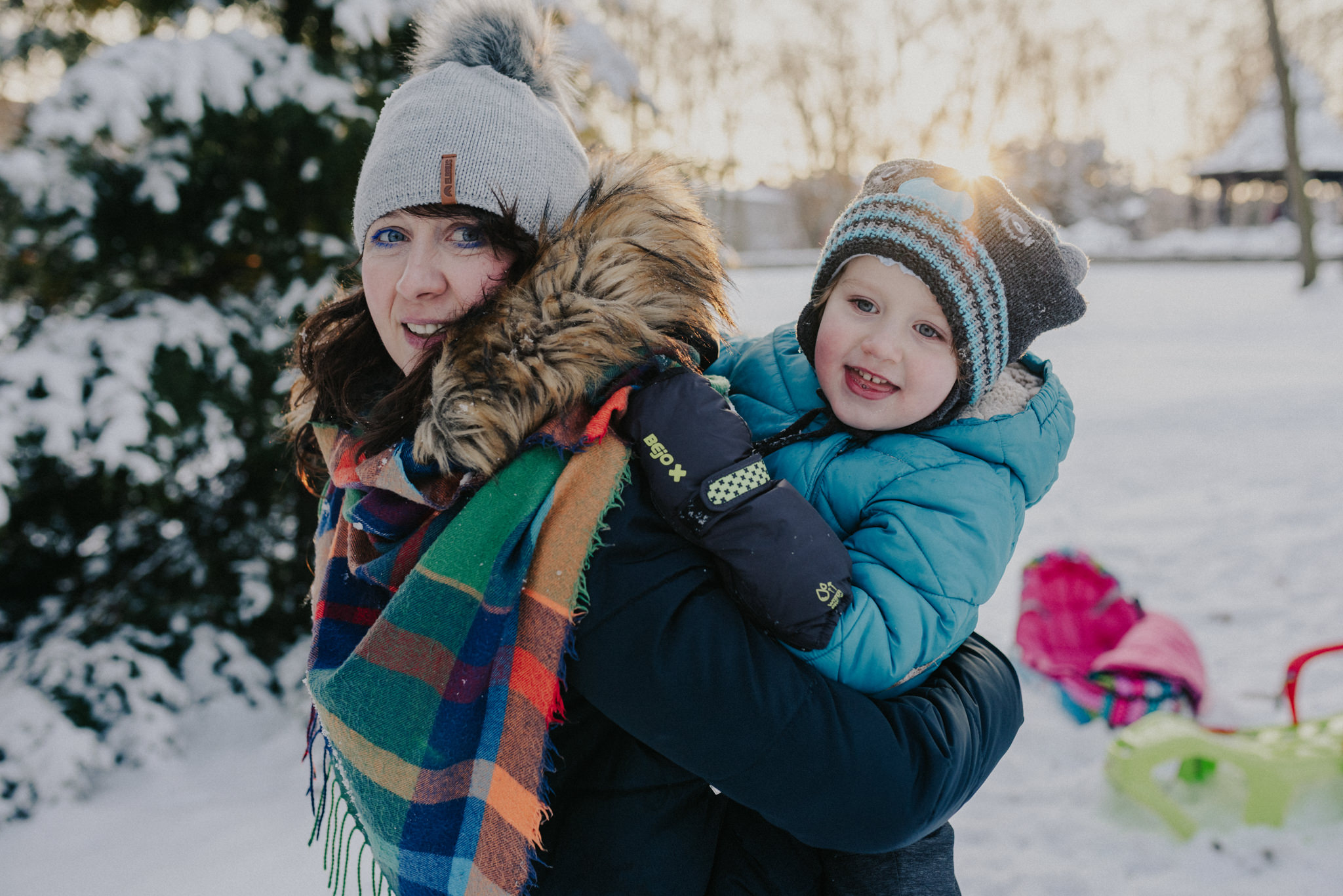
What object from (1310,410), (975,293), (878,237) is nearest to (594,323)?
(878,237)

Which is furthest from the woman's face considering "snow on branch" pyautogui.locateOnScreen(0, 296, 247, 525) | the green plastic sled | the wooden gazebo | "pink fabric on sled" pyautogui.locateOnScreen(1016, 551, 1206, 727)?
the wooden gazebo

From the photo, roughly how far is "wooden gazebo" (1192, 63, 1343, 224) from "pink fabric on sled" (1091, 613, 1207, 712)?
93.4ft

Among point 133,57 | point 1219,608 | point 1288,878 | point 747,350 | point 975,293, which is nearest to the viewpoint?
point 975,293

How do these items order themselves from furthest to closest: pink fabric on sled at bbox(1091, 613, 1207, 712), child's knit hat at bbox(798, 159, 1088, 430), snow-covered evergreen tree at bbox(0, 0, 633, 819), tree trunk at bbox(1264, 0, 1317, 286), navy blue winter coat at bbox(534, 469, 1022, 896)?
tree trunk at bbox(1264, 0, 1317, 286)
pink fabric on sled at bbox(1091, 613, 1207, 712)
snow-covered evergreen tree at bbox(0, 0, 633, 819)
child's knit hat at bbox(798, 159, 1088, 430)
navy blue winter coat at bbox(534, 469, 1022, 896)

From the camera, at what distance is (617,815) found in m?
1.28

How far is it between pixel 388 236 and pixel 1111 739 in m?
3.30

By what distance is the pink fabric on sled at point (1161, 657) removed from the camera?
3332 millimetres

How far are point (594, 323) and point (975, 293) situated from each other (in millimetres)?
748

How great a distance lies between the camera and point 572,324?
50.3 inches

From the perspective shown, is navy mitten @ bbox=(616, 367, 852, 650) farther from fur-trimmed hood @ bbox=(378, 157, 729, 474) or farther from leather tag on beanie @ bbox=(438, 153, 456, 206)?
leather tag on beanie @ bbox=(438, 153, 456, 206)

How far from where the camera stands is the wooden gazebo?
993 inches

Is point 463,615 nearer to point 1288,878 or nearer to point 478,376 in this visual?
point 478,376

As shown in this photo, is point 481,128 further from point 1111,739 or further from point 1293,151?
point 1293,151

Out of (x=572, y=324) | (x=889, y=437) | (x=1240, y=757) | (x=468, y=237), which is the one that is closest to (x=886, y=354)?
(x=889, y=437)
